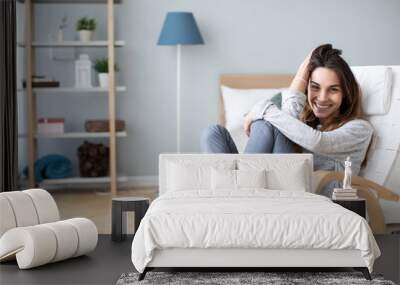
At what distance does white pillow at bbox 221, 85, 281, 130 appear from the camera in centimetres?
697

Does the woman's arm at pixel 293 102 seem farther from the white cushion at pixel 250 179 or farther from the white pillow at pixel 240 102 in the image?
the white pillow at pixel 240 102

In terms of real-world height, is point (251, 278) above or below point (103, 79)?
below

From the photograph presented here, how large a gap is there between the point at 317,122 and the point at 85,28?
2.94 meters

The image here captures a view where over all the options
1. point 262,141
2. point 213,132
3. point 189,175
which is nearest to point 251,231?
point 189,175

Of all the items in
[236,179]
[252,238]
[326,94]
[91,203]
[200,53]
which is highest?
[200,53]

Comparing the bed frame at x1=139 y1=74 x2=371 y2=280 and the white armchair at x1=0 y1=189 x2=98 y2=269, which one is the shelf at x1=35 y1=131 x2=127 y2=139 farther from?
the bed frame at x1=139 y1=74 x2=371 y2=280

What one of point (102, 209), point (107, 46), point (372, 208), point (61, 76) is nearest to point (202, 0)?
point (107, 46)

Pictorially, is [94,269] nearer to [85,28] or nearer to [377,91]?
[377,91]

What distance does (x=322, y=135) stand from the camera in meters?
4.79

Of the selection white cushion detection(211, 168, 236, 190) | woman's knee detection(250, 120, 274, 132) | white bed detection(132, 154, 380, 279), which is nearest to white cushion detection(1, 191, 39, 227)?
white bed detection(132, 154, 380, 279)

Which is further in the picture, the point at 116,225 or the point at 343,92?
the point at 343,92

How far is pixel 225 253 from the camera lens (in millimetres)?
3592

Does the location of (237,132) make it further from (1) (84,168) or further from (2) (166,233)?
(2) (166,233)

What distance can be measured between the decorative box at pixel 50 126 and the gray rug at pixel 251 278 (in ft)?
12.1
